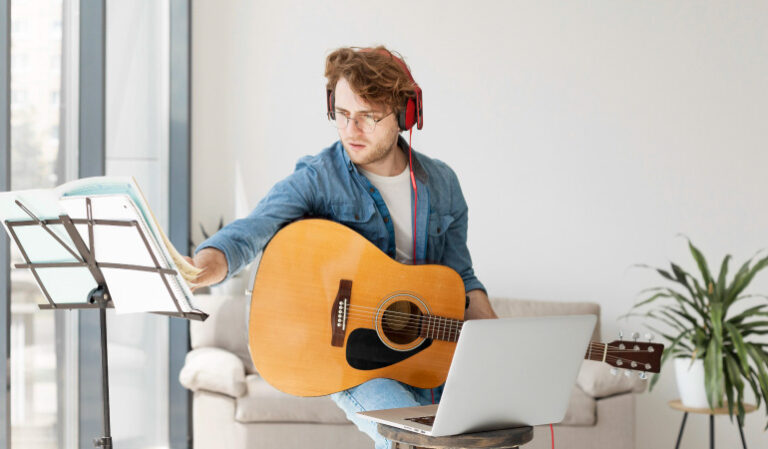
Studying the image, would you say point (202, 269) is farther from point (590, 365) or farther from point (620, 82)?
point (620, 82)

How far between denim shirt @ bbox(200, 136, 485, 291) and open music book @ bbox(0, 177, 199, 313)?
1.07 ft

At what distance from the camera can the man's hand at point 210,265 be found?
5.29 feet

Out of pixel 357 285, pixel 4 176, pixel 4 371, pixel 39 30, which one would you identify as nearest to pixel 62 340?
pixel 4 371

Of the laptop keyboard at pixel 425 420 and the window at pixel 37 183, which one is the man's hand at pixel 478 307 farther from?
the window at pixel 37 183

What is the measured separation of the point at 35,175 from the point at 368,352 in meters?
1.74

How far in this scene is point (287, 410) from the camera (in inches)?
140

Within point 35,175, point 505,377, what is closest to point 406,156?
point 505,377

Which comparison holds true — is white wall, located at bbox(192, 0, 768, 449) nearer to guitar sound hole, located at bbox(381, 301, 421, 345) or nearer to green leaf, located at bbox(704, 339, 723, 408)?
green leaf, located at bbox(704, 339, 723, 408)

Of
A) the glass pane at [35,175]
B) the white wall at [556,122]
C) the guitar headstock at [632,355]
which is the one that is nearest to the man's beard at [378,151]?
the guitar headstock at [632,355]

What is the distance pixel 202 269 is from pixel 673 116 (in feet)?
11.4

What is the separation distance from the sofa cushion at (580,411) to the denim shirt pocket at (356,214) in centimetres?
196

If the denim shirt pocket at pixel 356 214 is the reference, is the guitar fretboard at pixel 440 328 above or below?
below

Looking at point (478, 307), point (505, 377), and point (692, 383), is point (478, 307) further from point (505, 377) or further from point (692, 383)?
point (692, 383)

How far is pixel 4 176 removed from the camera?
2547 millimetres
